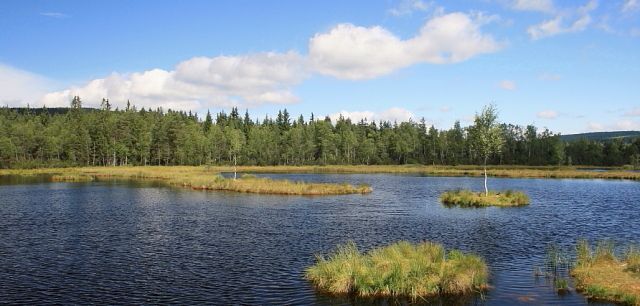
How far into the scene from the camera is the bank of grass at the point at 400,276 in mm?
23062

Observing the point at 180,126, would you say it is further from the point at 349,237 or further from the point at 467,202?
the point at 349,237

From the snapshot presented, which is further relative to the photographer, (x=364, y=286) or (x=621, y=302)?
(x=364, y=286)

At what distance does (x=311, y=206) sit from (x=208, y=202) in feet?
44.6

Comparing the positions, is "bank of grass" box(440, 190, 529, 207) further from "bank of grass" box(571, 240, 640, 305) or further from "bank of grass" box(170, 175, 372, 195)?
"bank of grass" box(571, 240, 640, 305)

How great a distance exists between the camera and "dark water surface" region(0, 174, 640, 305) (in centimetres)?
2402

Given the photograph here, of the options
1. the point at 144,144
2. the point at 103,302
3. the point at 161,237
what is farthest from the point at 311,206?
the point at 144,144

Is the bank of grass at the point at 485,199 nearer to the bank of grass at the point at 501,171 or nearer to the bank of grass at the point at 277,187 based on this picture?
the bank of grass at the point at 277,187

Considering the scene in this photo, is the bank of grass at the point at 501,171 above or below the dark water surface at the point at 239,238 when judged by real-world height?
above

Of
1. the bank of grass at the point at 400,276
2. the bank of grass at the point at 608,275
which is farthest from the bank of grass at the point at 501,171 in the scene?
the bank of grass at the point at 400,276

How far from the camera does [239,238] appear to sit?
37719 millimetres

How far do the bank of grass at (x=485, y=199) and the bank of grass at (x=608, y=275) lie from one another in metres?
30.3

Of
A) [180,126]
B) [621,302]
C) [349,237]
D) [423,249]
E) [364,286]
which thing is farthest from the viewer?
[180,126]

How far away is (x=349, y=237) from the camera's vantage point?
38.0 metres

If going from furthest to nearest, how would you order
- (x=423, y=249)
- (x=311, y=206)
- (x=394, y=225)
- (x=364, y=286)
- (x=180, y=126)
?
(x=180, y=126), (x=311, y=206), (x=394, y=225), (x=423, y=249), (x=364, y=286)
